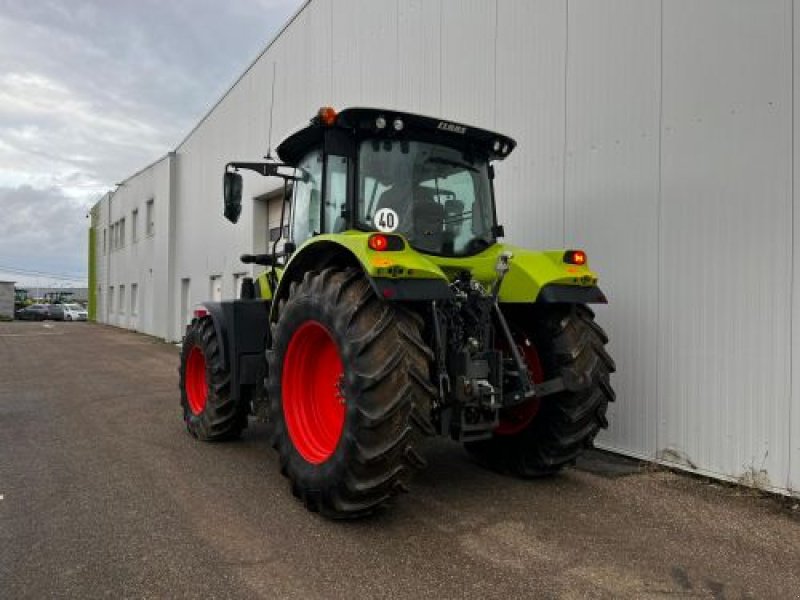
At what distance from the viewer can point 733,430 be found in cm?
516

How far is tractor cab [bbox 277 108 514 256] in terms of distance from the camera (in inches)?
187

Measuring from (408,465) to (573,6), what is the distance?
17.0 feet

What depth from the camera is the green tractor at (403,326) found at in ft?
12.5

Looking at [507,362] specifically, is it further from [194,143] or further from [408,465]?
[194,143]

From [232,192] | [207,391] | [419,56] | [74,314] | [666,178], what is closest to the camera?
[232,192]

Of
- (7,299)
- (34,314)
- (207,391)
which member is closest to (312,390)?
(207,391)

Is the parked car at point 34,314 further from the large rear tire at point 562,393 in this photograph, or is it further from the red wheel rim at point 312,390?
the large rear tire at point 562,393

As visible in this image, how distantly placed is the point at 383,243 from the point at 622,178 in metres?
3.20

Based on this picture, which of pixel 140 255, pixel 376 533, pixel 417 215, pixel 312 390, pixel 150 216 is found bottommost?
pixel 376 533

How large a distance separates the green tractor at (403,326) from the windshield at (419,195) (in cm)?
1

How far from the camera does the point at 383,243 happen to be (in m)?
3.94

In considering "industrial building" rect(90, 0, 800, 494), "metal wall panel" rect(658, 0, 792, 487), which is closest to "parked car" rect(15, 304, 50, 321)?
"industrial building" rect(90, 0, 800, 494)

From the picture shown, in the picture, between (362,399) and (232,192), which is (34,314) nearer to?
(232,192)

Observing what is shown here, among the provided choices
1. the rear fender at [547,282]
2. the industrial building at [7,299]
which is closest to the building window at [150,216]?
the industrial building at [7,299]
